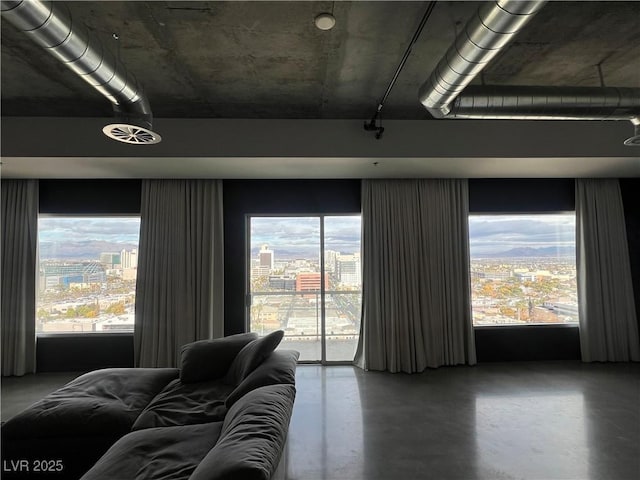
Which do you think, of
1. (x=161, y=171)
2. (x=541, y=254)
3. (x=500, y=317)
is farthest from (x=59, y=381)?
(x=541, y=254)

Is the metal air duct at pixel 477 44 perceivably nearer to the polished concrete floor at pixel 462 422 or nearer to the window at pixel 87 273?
the polished concrete floor at pixel 462 422

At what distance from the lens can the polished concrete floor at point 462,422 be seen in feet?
7.34

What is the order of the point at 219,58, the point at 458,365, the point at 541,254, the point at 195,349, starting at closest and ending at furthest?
1. the point at 219,58
2. the point at 195,349
3. the point at 458,365
4. the point at 541,254

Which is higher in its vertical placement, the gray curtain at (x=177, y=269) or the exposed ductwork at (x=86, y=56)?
the exposed ductwork at (x=86, y=56)

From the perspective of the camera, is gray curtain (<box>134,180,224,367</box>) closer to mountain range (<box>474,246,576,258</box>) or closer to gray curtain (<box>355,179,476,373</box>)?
gray curtain (<box>355,179,476,373</box>)

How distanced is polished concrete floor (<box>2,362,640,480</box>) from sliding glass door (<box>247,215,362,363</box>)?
511 millimetres

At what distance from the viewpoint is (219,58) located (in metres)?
2.46

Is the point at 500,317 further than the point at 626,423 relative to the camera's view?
Yes

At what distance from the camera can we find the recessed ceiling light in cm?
198

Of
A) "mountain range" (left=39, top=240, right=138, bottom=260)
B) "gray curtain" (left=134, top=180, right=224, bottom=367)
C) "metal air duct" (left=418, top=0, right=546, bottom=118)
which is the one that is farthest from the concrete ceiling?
"mountain range" (left=39, top=240, right=138, bottom=260)

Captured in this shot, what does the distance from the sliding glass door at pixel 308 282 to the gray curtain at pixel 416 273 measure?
0.26 metres

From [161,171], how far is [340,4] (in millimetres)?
2861

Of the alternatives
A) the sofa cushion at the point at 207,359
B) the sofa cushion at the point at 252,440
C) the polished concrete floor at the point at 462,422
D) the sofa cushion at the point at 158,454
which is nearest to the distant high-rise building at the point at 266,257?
the polished concrete floor at the point at 462,422

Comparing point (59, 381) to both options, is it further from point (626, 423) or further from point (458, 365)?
point (626, 423)
